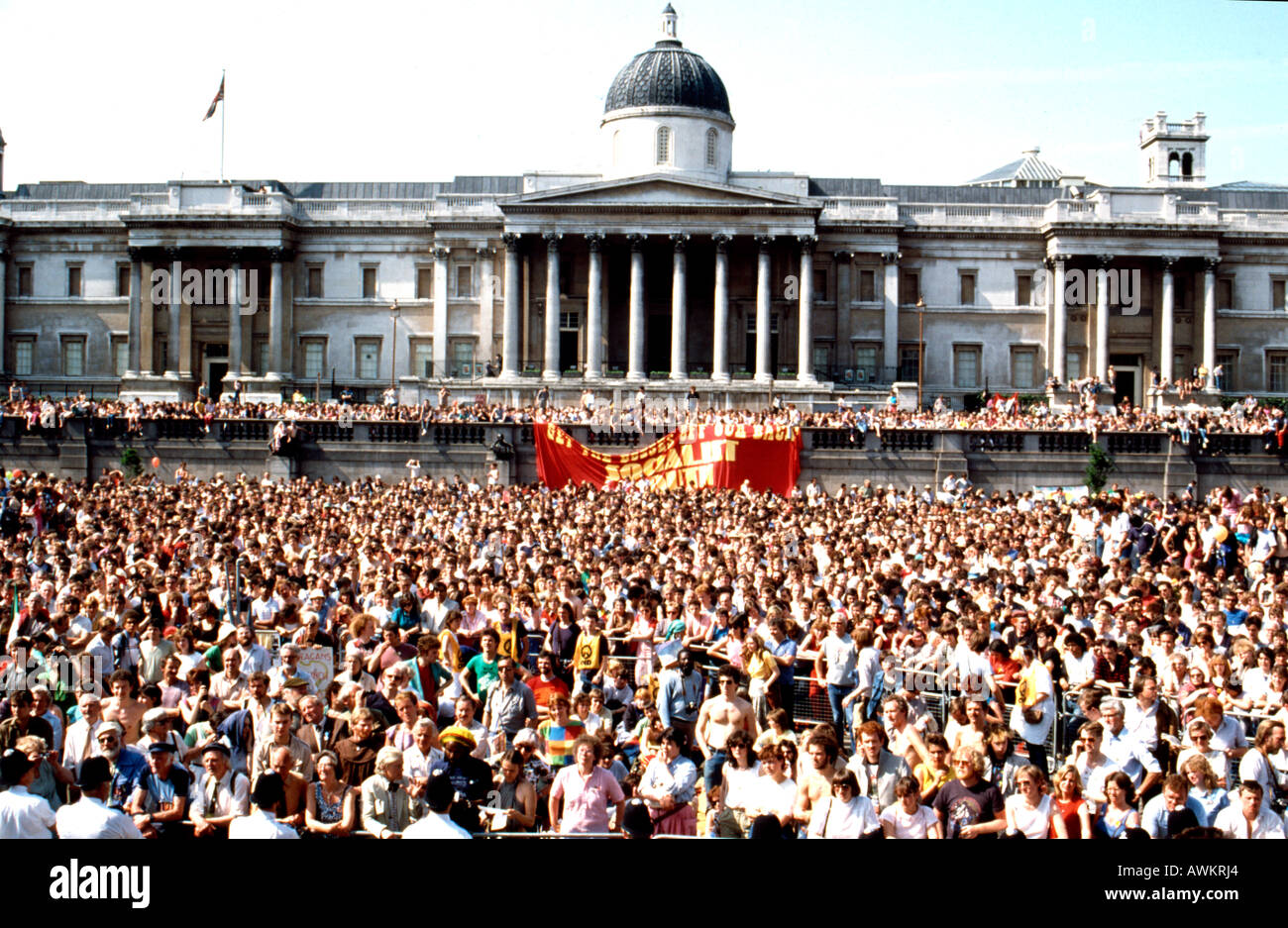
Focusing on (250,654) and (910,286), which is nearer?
(250,654)

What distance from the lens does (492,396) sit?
62031mm

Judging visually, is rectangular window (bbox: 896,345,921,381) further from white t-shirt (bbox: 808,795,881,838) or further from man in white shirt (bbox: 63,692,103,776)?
white t-shirt (bbox: 808,795,881,838)

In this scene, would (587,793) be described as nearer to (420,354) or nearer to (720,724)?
(720,724)

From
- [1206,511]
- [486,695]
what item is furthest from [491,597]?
[1206,511]

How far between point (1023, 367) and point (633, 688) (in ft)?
195

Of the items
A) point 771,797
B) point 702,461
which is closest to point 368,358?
point 702,461

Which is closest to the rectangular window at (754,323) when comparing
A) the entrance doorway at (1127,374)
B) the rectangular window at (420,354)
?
the rectangular window at (420,354)

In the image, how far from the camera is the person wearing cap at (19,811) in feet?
27.4

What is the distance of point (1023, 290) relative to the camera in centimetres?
7081

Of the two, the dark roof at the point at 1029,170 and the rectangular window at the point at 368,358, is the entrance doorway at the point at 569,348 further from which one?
the dark roof at the point at 1029,170

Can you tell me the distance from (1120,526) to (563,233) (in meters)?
41.7

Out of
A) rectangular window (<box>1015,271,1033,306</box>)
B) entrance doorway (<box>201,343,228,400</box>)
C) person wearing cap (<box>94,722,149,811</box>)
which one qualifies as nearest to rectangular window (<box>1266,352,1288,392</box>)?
rectangular window (<box>1015,271,1033,306</box>)

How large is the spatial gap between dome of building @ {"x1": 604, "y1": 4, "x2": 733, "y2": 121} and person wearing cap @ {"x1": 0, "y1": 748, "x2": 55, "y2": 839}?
62.3m
